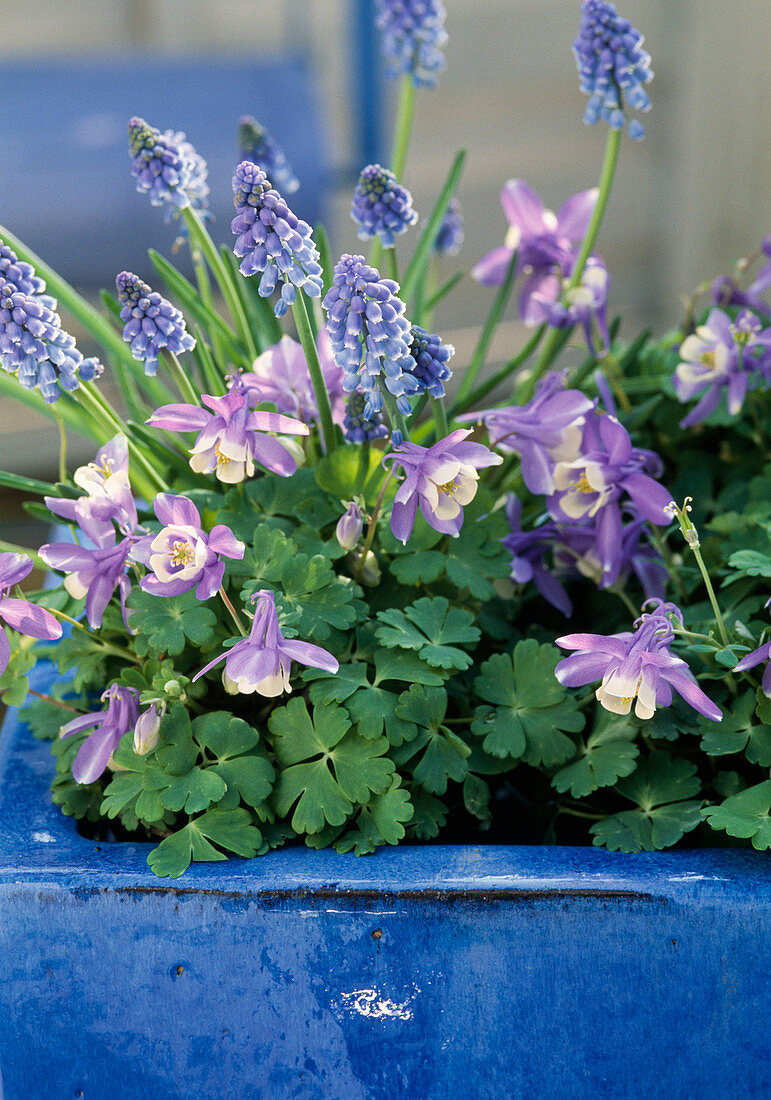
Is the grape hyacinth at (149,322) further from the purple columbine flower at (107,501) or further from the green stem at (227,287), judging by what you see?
the green stem at (227,287)

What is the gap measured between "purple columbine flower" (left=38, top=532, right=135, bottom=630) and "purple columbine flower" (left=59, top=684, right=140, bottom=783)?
0.04 metres

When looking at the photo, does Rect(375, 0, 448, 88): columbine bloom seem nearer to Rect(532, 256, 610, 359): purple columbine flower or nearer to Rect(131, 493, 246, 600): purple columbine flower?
Rect(532, 256, 610, 359): purple columbine flower

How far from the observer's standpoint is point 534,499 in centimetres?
86

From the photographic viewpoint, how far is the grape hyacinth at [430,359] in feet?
2.03

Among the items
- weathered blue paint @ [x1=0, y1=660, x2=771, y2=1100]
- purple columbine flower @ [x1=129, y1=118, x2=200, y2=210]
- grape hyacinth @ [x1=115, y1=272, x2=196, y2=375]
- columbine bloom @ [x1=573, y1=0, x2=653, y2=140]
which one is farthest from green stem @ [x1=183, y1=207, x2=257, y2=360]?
weathered blue paint @ [x1=0, y1=660, x2=771, y2=1100]

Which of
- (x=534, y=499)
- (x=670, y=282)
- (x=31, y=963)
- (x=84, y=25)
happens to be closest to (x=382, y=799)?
(x=31, y=963)

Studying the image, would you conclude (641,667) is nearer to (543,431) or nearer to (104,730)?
(543,431)

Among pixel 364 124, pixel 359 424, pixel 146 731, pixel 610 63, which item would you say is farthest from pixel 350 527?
pixel 364 124

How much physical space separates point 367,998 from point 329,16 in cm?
415

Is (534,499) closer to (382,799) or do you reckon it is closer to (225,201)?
(382,799)

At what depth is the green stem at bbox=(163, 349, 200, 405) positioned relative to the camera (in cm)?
73

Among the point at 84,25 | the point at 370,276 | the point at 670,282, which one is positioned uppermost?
the point at 84,25

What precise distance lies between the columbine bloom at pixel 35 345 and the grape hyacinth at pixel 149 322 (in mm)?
32

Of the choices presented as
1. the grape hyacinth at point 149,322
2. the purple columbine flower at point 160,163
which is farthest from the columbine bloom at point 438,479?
the purple columbine flower at point 160,163
